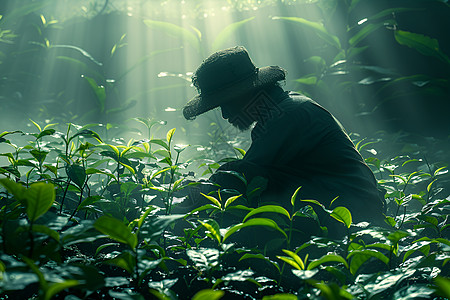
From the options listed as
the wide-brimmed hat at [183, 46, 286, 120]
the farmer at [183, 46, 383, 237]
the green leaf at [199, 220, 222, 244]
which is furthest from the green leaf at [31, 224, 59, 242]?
the wide-brimmed hat at [183, 46, 286, 120]

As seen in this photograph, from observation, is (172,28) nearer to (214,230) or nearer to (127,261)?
(214,230)

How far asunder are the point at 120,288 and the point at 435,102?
436cm

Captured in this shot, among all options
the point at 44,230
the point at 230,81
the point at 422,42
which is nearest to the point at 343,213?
the point at 44,230

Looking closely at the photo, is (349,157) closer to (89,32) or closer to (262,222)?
(262,222)

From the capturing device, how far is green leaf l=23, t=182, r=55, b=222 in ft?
2.51

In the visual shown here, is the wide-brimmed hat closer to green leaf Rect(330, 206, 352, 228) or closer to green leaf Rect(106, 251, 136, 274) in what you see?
green leaf Rect(330, 206, 352, 228)

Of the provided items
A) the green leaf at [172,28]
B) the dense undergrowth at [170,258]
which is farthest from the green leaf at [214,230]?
the green leaf at [172,28]

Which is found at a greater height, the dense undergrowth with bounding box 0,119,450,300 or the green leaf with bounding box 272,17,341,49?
the green leaf with bounding box 272,17,341,49

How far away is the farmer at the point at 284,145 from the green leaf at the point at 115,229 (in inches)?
39.3

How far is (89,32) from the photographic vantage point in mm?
6344

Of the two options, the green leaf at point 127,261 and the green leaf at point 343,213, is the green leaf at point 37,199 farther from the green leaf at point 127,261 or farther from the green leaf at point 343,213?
the green leaf at point 343,213

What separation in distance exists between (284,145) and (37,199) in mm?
1392

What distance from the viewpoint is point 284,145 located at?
6.51 ft

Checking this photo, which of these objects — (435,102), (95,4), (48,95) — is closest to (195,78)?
(435,102)
